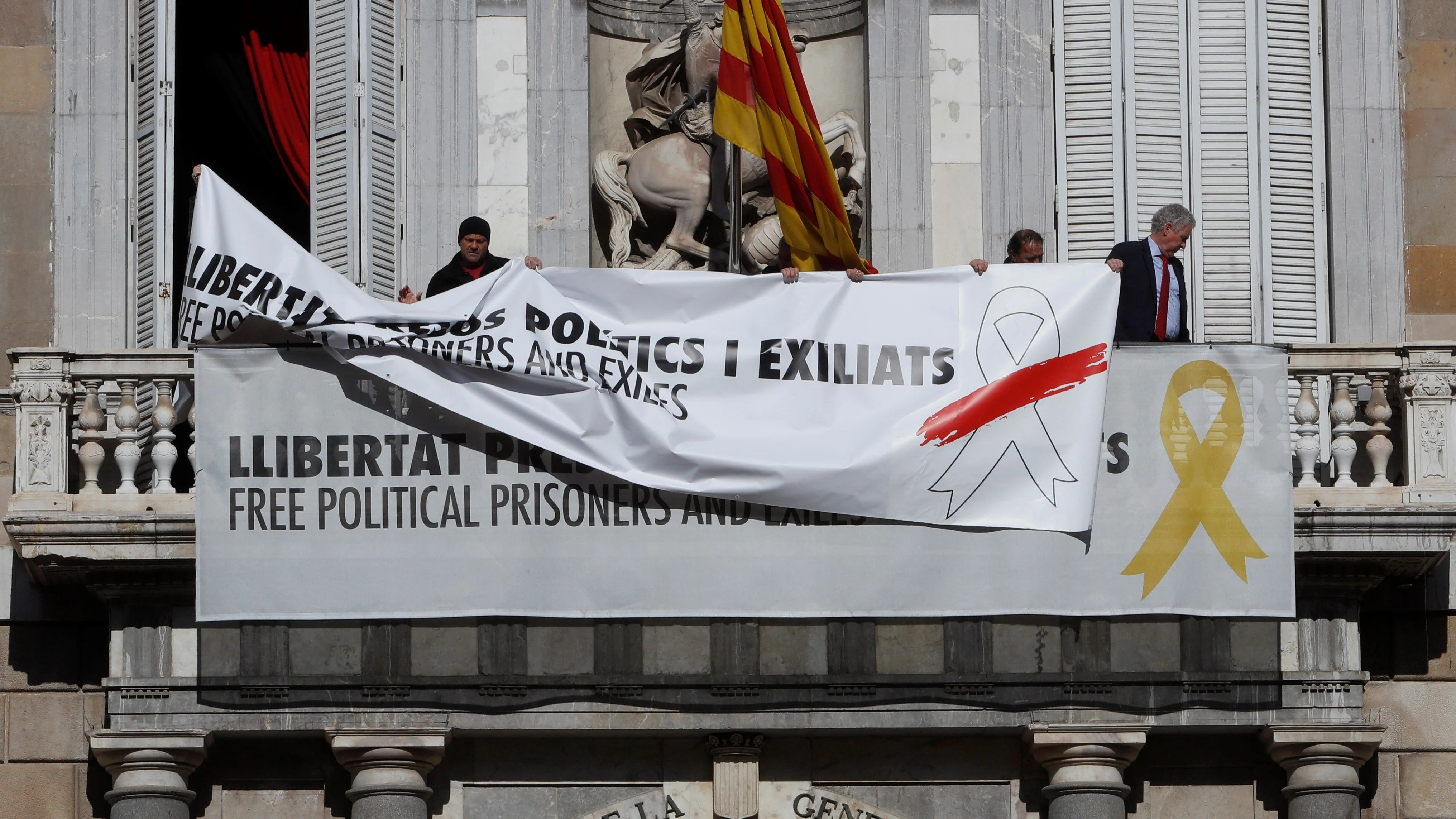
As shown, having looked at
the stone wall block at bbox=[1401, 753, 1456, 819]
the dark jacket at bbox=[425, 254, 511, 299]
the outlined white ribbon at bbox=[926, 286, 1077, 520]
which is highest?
the dark jacket at bbox=[425, 254, 511, 299]

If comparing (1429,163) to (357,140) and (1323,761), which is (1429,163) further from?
(357,140)

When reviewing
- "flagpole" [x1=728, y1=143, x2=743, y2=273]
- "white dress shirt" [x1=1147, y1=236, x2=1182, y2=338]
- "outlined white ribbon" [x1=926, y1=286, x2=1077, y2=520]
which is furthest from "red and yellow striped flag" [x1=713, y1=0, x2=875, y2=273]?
"white dress shirt" [x1=1147, y1=236, x2=1182, y2=338]

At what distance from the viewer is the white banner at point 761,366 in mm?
17188

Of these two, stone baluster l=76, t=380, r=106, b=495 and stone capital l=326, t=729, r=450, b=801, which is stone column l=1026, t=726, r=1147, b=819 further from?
stone baluster l=76, t=380, r=106, b=495

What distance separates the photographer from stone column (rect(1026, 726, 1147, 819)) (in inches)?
687

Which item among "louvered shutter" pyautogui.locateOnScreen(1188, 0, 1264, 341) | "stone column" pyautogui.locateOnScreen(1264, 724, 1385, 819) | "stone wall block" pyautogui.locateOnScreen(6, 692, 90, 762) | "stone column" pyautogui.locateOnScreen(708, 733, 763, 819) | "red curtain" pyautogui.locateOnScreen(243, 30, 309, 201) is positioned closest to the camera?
"stone column" pyautogui.locateOnScreen(1264, 724, 1385, 819)

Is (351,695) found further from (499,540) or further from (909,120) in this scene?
(909,120)

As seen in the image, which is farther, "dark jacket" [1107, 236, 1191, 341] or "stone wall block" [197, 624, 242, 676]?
"dark jacket" [1107, 236, 1191, 341]

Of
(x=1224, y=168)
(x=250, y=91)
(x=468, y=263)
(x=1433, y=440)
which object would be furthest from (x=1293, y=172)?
(x=250, y=91)

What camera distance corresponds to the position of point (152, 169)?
19516 millimetres

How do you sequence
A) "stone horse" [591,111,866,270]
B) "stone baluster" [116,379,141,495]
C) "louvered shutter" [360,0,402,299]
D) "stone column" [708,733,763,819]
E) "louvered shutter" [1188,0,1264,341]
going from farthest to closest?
"stone horse" [591,111,866,270] → "louvered shutter" [1188,0,1264,341] → "louvered shutter" [360,0,402,299] → "stone baluster" [116,379,141,495] → "stone column" [708,733,763,819]

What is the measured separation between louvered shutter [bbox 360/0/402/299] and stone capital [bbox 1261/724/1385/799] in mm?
6077

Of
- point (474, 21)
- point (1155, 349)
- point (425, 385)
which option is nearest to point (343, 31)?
point (474, 21)

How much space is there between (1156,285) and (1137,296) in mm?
148
